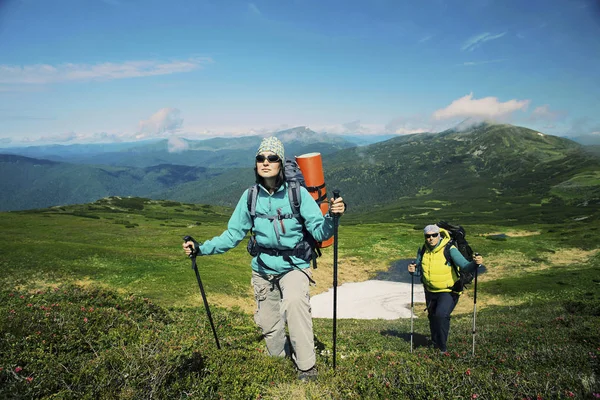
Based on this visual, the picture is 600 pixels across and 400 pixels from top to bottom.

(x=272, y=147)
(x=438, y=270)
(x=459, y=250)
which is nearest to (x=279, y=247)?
(x=272, y=147)

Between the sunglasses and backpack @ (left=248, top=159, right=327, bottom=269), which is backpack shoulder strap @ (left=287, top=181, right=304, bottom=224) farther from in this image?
the sunglasses

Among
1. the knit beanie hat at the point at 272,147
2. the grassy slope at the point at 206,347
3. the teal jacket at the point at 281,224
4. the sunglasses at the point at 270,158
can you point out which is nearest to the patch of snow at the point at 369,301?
the grassy slope at the point at 206,347

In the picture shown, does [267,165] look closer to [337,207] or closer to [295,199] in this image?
[295,199]

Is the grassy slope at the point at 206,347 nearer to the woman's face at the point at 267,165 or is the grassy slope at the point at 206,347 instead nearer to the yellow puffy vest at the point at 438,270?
the yellow puffy vest at the point at 438,270

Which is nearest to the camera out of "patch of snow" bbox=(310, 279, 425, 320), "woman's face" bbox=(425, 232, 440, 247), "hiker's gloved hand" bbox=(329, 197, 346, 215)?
"hiker's gloved hand" bbox=(329, 197, 346, 215)

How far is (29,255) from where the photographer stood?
27.2 meters

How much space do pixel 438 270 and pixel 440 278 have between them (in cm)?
28

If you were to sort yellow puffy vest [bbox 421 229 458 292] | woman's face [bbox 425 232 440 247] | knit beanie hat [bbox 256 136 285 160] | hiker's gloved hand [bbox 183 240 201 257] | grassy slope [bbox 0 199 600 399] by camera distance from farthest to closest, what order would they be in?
woman's face [bbox 425 232 440 247], yellow puffy vest [bbox 421 229 458 292], hiker's gloved hand [bbox 183 240 201 257], knit beanie hat [bbox 256 136 285 160], grassy slope [bbox 0 199 600 399]

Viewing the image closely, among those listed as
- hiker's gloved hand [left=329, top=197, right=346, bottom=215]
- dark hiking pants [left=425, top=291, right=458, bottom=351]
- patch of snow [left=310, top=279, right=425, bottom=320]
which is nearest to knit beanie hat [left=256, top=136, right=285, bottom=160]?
hiker's gloved hand [left=329, top=197, right=346, bottom=215]

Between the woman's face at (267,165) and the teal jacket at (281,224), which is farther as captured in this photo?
the woman's face at (267,165)

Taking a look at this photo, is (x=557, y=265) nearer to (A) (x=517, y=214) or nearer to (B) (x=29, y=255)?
(B) (x=29, y=255)

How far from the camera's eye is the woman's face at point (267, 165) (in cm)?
726

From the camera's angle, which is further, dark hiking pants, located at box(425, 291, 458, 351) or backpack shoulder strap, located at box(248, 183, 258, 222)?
dark hiking pants, located at box(425, 291, 458, 351)

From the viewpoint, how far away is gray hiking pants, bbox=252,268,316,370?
6.89m
